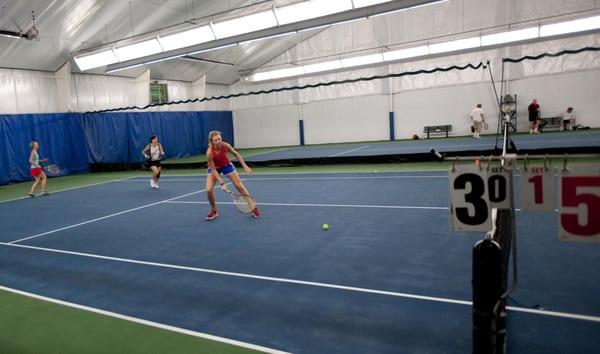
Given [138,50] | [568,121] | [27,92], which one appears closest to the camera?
[138,50]

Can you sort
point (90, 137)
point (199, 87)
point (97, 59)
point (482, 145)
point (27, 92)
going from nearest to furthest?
point (482, 145) < point (97, 59) < point (27, 92) < point (90, 137) < point (199, 87)

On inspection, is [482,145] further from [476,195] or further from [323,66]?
[476,195]

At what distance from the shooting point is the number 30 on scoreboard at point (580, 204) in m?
2.36

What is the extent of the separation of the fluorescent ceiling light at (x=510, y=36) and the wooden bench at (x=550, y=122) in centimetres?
466

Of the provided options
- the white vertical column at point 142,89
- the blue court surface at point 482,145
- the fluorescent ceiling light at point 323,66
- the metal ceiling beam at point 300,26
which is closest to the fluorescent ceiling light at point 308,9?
the metal ceiling beam at point 300,26

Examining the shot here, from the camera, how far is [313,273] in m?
4.89

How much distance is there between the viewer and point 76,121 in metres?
19.5

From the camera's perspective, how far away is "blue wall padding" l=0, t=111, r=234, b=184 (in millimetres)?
17062

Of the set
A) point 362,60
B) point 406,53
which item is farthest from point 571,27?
point 362,60

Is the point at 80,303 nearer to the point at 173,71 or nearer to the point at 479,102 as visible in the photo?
the point at 173,71

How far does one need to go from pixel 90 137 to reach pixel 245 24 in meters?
11.8

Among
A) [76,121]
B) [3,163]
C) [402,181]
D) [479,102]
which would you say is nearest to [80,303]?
[402,181]

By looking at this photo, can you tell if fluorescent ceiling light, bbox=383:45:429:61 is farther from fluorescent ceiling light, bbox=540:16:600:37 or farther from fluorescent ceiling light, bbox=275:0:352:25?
fluorescent ceiling light, bbox=275:0:352:25

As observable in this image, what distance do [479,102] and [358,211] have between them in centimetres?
1778
